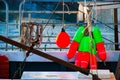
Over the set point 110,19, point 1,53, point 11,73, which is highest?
point 110,19

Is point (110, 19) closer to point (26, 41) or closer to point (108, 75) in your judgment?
point (26, 41)

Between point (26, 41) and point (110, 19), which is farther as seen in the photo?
point (110, 19)

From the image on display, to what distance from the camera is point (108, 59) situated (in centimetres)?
432

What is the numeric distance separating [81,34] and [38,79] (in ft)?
5.63

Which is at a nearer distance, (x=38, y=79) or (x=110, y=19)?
(x=38, y=79)

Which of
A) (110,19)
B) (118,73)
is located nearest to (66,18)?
(110,19)

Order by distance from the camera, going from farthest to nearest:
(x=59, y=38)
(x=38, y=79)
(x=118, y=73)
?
(x=59, y=38), (x=118, y=73), (x=38, y=79)

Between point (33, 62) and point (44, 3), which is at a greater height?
point (44, 3)

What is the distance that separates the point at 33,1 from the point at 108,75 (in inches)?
117

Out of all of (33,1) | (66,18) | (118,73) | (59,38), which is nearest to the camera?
(118,73)

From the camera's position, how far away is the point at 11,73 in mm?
4328

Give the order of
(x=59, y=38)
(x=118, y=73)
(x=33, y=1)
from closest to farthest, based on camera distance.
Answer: (x=118, y=73)
(x=59, y=38)
(x=33, y=1)

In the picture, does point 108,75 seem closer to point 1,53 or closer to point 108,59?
point 108,59

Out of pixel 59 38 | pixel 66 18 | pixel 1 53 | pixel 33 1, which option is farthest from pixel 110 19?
pixel 1 53
